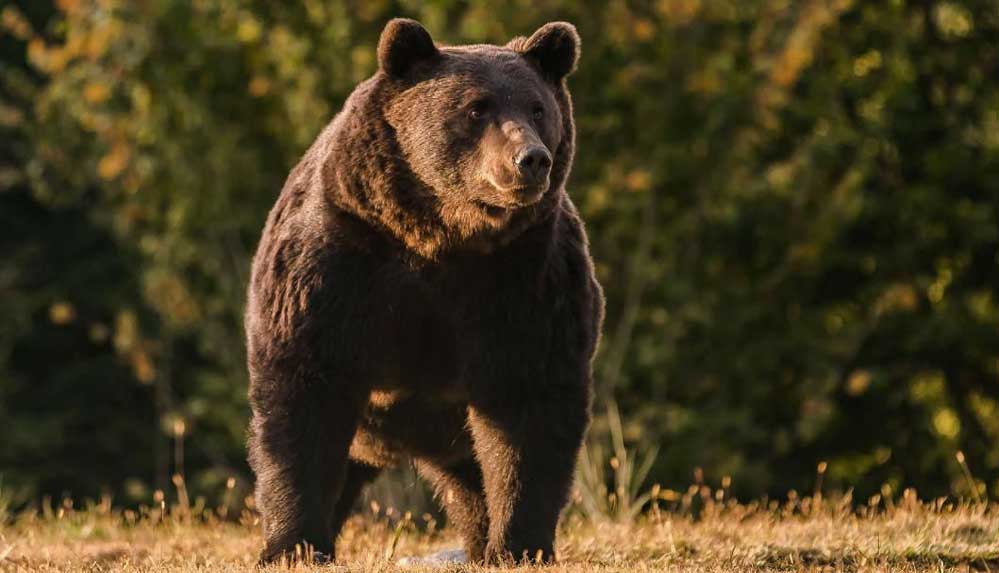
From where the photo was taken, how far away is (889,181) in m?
17.7

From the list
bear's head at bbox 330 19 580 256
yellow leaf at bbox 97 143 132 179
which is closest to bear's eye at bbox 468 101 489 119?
bear's head at bbox 330 19 580 256

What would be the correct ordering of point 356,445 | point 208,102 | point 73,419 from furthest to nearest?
1. point 73,419
2. point 208,102
3. point 356,445

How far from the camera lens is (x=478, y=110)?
6219 mm

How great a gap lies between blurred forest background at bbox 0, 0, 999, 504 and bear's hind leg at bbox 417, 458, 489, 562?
295 inches

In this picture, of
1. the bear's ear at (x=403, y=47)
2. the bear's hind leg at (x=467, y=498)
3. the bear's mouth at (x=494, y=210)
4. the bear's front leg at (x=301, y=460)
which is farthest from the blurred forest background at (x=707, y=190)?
the bear's front leg at (x=301, y=460)

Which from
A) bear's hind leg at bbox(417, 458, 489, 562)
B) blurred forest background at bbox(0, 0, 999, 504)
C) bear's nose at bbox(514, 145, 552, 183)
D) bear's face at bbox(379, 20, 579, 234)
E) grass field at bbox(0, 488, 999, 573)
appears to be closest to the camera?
bear's nose at bbox(514, 145, 552, 183)

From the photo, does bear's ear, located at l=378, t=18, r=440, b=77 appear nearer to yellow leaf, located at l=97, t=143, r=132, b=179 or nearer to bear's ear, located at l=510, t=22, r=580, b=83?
bear's ear, located at l=510, t=22, r=580, b=83

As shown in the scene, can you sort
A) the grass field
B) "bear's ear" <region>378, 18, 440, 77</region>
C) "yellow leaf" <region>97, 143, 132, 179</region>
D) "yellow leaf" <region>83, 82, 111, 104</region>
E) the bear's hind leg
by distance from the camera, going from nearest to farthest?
"bear's ear" <region>378, 18, 440, 77</region> < the grass field < the bear's hind leg < "yellow leaf" <region>83, 82, 111, 104</region> < "yellow leaf" <region>97, 143, 132, 179</region>

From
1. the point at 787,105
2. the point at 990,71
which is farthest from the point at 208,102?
the point at 990,71

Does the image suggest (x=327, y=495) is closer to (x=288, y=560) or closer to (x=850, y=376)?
(x=288, y=560)

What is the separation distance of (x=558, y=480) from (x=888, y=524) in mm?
1928

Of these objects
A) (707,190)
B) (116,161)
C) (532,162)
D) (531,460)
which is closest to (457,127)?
(532,162)

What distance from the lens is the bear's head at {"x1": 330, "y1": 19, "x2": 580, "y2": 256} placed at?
6141 mm

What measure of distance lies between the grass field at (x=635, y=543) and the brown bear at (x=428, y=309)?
36 centimetres
